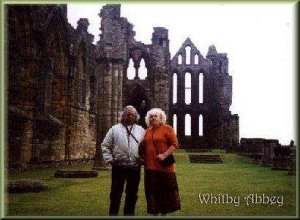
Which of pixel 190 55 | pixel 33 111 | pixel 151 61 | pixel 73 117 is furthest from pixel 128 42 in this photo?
pixel 33 111

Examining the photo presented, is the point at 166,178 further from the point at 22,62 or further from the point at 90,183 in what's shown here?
the point at 22,62

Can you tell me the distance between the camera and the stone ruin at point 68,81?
17.6 meters

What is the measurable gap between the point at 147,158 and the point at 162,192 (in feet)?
1.66

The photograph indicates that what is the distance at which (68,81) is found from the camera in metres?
24.2

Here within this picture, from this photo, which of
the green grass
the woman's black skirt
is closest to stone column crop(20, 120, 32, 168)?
the green grass

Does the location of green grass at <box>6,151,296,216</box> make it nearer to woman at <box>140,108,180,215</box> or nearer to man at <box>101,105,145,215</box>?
man at <box>101,105,145,215</box>

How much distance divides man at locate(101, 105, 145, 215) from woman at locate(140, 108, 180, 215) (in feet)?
0.91

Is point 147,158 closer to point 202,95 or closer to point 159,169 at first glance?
point 159,169

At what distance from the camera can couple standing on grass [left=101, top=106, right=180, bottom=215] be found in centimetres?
692

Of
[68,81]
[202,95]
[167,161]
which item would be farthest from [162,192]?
[202,95]

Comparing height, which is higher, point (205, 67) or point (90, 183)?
point (205, 67)

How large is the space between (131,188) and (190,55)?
4158cm

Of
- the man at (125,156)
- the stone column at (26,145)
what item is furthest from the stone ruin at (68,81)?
the man at (125,156)

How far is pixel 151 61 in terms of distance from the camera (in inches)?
1618
